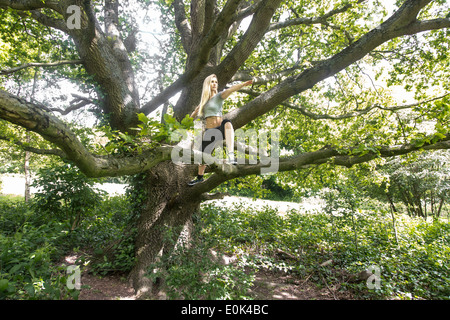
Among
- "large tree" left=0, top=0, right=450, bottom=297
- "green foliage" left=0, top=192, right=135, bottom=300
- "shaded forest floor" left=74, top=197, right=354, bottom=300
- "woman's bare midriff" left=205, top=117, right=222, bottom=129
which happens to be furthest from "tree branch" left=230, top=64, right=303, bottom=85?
"shaded forest floor" left=74, top=197, right=354, bottom=300

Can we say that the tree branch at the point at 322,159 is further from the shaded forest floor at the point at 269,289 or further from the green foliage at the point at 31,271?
the green foliage at the point at 31,271

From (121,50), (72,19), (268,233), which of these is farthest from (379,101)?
(72,19)

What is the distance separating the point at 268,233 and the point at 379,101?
4.99 meters

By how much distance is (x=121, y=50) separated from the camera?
566 cm

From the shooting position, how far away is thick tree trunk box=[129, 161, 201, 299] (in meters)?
4.41

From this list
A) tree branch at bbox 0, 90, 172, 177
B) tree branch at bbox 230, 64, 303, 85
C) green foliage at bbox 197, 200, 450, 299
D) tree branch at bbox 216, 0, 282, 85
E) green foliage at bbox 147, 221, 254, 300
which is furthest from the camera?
tree branch at bbox 230, 64, 303, 85

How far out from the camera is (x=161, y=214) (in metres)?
4.79

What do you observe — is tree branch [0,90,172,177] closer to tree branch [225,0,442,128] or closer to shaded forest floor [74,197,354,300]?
shaded forest floor [74,197,354,300]

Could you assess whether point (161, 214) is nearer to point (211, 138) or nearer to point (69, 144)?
point (211, 138)

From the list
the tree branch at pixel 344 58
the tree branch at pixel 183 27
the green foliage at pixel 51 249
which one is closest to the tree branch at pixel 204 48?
the tree branch at pixel 344 58

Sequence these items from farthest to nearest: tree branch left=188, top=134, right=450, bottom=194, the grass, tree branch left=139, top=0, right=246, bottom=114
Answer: tree branch left=188, top=134, right=450, bottom=194 < tree branch left=139, top=0, right=246, bottom=114 < the grass

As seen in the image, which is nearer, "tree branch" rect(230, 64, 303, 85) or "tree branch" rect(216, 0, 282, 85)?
"tree branch" rect(216, 0, 282, 85)

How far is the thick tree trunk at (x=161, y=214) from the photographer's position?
4.41 meters

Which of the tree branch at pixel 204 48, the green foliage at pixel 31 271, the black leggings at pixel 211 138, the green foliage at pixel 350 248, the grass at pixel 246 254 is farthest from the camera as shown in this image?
the green foliage at pixel 350 248
